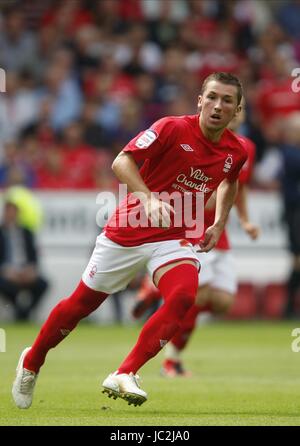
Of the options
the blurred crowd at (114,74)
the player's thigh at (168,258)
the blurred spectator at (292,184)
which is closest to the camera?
the player's thigh at (168,258)

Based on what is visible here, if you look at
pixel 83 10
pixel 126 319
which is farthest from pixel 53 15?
pixel 126 319

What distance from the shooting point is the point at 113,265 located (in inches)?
304

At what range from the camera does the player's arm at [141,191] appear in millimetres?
7082

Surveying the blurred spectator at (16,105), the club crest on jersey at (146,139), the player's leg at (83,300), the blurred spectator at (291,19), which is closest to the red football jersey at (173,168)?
the club crest on jersey at (146,139)

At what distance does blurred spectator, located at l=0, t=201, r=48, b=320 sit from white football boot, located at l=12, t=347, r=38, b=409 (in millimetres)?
9063

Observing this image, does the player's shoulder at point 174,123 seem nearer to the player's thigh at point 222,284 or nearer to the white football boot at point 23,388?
the white football boot at point 23,388

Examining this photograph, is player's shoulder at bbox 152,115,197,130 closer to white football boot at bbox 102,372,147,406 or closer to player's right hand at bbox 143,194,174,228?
player's right hand at bbox 143,194,174,228

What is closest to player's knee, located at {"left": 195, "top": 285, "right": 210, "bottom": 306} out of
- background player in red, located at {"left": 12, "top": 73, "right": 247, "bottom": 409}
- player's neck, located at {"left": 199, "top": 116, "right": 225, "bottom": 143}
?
background player in red, located at {"left": 12, "top": 73, "right": 247, "bottom": 409}

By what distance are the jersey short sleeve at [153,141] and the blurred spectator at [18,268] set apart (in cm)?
939

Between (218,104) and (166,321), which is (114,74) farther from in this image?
(166,321)

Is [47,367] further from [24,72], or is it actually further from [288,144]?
[24,72]

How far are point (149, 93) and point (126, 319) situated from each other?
3.95 meters

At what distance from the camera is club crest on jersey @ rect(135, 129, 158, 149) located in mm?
7492

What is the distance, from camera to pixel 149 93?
62.5 ft
